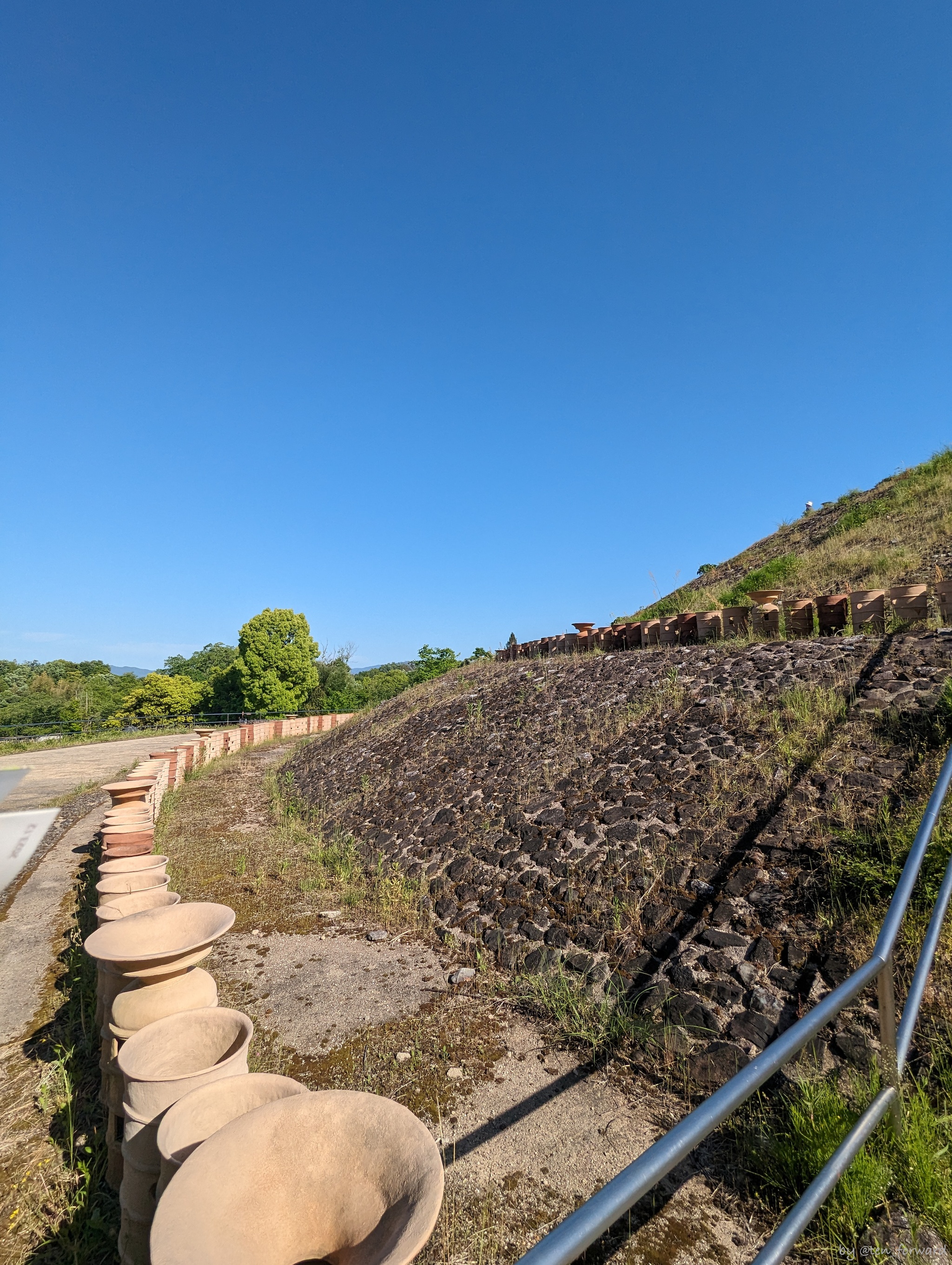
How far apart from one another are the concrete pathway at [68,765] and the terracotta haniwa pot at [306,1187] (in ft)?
35.4

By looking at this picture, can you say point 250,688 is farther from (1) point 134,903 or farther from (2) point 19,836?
(1) point 134,903

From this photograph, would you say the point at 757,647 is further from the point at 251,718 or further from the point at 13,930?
the point at 251,718

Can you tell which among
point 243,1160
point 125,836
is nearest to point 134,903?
point 125,836

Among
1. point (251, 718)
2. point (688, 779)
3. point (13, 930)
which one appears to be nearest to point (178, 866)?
point (13, 930)

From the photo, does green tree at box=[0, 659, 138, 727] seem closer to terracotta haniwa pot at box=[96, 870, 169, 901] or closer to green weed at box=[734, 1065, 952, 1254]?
terracotta haniwa pot at box=[96, 870, 169, 901]

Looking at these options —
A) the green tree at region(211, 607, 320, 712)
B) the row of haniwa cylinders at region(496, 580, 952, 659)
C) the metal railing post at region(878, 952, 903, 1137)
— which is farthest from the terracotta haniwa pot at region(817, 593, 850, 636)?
the green tree at region(211, 607, 320, 712)

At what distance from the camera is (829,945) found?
10.8ft

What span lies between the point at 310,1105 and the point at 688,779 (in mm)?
3998

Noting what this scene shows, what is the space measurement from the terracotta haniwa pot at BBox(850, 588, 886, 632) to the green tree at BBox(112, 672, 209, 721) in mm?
36441

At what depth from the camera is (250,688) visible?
31547 millimetres

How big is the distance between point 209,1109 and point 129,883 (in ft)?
9.12

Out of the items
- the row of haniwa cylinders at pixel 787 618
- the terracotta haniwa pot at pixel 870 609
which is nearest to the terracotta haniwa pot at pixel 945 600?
the row of haniwa cylinders at pixel 787 618

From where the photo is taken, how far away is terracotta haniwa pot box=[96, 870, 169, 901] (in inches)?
168

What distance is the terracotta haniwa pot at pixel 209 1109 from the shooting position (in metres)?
1.92
